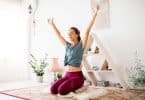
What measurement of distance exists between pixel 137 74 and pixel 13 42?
2780 mm

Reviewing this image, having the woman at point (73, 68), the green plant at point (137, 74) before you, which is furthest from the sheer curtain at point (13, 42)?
the green plant at point (137, 74)

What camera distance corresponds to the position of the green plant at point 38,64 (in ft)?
15.5

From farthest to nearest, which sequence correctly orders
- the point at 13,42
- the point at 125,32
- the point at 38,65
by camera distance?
1. the point at 13,42
2. the point at 38,65
3. the point at 125,32

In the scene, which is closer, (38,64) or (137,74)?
(137,74)

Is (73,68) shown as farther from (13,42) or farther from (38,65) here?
(13,42)

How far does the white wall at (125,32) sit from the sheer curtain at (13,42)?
2.06 metres

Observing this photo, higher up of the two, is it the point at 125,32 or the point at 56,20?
the point at 56,20

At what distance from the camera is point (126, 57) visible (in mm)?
3668

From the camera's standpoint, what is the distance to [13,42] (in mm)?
5051

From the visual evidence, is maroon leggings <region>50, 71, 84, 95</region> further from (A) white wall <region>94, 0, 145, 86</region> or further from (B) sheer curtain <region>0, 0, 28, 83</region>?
(B) sheer curtain <region>0, 0, 28, 83</region>

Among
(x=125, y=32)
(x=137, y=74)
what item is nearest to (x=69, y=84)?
(x=137, y=74)

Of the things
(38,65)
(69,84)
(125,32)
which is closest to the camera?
(69,84)

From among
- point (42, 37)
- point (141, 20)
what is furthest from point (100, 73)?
point (42, 37)

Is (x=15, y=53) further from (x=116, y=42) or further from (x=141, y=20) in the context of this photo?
(x=141, y=20)
